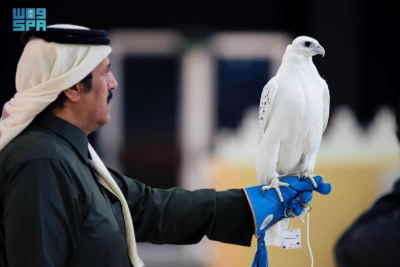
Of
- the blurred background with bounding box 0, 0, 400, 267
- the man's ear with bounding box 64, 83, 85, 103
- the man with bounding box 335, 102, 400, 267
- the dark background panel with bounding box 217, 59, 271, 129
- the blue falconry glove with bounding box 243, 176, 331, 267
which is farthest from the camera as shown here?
the dark background panel with bounding box 217, 59, 271, 129

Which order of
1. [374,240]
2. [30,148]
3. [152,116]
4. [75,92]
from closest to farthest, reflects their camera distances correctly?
[374,240] < [30,148] < [75,92] < [152,116]

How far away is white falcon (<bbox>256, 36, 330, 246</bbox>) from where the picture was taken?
5.54 ft

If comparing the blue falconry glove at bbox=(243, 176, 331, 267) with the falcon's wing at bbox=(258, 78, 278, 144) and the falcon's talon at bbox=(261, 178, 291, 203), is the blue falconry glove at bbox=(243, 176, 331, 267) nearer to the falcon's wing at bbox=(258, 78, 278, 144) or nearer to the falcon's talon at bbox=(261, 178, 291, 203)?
the falcon's talon at bbox=(261, 178, 291, 203)

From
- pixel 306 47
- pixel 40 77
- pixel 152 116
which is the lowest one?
pixel 152 116

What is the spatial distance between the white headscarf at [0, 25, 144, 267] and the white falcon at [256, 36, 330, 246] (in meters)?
0.63

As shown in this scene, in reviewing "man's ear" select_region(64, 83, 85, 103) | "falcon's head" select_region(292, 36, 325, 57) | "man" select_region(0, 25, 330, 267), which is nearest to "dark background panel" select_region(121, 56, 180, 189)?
"falcon's head" select_region(292, 36, 325, 57)

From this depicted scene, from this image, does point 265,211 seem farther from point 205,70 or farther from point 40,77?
point 205,70

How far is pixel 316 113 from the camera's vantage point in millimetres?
1701

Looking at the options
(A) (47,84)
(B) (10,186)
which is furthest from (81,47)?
(B) (10,186)

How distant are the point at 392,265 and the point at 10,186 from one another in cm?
88

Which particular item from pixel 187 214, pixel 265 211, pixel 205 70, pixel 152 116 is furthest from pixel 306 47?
pixel 152 116

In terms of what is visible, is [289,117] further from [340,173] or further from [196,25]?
[196,25]

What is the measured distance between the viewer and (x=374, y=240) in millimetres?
748

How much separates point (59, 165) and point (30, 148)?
0.08 m
